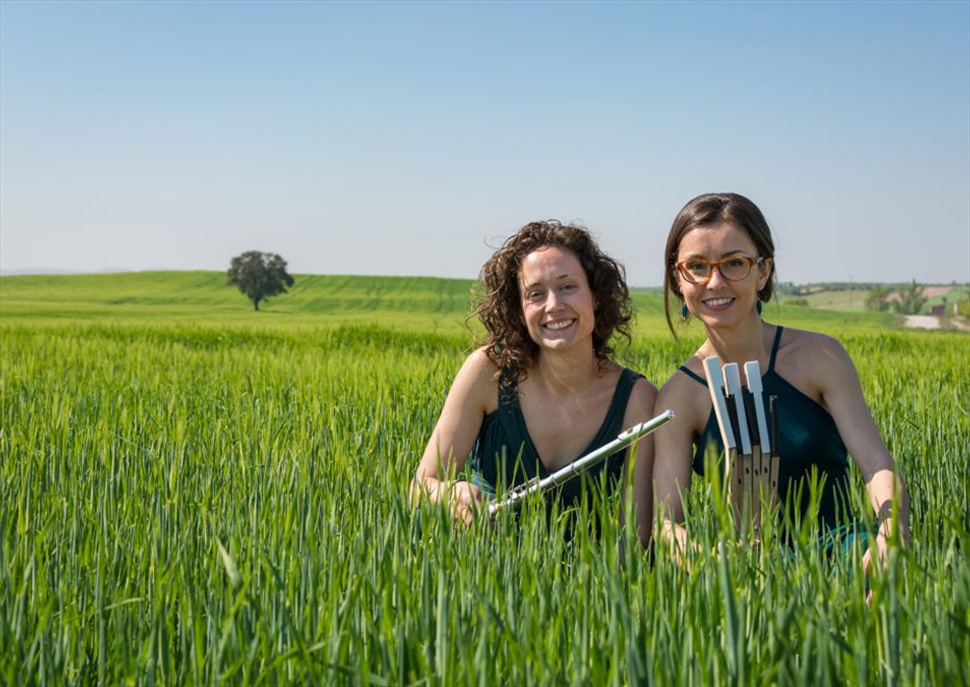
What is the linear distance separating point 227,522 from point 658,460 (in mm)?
1043

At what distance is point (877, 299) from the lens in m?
105

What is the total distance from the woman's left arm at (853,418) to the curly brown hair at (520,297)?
60cm

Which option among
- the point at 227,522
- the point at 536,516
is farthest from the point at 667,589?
the point at 227,522

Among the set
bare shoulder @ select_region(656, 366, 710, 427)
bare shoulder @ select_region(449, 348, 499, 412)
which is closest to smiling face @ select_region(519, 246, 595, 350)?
bare shoulder @ select_region(449, 348, 499, 412)

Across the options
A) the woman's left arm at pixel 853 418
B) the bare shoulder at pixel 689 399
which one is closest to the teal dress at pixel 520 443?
the bare shoulder at pixel 689 399

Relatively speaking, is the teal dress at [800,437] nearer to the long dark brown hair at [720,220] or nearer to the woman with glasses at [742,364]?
the woman with glasses at [742,364]

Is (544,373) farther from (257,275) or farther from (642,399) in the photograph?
(257,275)

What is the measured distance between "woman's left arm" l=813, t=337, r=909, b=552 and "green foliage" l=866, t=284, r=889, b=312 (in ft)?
360

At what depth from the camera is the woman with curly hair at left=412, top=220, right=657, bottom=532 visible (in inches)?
→ 98.1

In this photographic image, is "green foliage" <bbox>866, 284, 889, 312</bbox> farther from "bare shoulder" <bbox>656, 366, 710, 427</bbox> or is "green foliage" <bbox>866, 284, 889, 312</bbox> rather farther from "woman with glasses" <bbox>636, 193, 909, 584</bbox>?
"bare shoulder" <bbox>656, 366, 710, 427</bbox>

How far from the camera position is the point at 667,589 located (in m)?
1.24

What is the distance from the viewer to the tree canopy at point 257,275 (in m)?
57.2

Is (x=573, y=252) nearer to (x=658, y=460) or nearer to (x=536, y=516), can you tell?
(x=658, y=460)

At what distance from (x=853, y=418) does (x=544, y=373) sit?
86 centimetres
